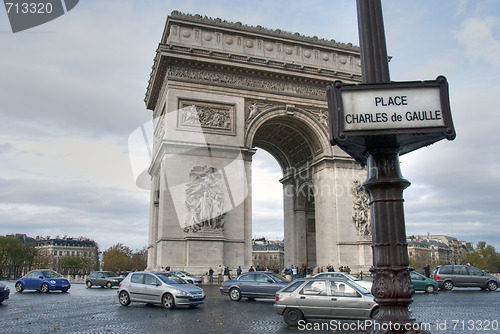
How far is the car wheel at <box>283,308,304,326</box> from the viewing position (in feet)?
34.2

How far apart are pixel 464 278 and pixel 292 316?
1521 centimetres

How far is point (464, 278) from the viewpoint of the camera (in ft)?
71.9

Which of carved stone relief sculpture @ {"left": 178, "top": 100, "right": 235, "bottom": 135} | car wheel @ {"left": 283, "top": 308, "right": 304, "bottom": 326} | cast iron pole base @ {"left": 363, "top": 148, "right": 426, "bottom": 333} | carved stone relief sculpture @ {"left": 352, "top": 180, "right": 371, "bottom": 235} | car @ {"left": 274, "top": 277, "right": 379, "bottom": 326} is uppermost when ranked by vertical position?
carved stone relief sculpture @ {"left": 178, "top": 100, "right": 235, "bottom": 135}

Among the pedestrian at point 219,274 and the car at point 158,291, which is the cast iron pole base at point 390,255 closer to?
the car at point 158,291

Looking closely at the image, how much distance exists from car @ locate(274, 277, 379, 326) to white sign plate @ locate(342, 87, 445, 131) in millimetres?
7302

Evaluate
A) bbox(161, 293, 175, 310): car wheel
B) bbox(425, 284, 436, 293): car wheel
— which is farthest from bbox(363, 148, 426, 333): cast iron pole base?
bbox(425, 284, 436, 293): car wheel

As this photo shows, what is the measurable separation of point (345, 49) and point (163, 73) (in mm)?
13062

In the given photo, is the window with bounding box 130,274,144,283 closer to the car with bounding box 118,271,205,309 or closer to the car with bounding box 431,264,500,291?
the car with bounding box 118,271,205,309

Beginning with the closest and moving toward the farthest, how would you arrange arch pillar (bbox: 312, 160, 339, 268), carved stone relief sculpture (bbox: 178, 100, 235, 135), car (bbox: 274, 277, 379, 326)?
car (bbox: 274, 277, 379, 326) → carved stone relief sculpture (bbox: 178, 100, 235, 135) → arch pillar (bbox: 312, 160, 339, 268)

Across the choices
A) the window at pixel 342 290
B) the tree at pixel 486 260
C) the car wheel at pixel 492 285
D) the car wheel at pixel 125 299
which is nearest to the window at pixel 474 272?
the car wheel at pixel 492 285

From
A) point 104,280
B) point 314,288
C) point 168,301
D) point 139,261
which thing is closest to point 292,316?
point 314,288

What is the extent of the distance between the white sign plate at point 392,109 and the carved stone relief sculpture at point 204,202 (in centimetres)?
2124

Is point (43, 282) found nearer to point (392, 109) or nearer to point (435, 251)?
point (392, 109)

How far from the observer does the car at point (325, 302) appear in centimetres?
1021
